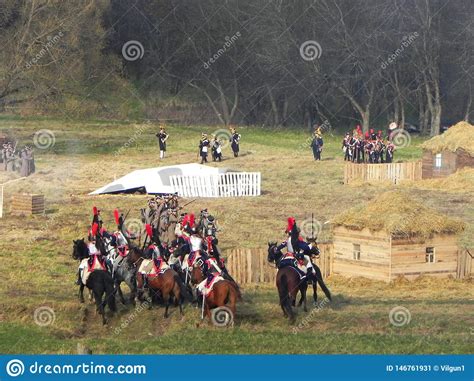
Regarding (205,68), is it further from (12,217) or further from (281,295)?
(281,295)

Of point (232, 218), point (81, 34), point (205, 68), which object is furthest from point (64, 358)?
point (205, 68)

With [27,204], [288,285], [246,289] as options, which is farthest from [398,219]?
[27,204]

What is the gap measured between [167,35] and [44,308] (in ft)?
190

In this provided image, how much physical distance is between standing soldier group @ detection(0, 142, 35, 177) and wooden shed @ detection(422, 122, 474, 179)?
1792 cm

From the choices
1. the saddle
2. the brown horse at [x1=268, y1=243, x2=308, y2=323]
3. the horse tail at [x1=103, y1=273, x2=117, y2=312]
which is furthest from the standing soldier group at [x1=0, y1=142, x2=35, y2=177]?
the saddle

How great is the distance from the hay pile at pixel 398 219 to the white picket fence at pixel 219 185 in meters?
16.3

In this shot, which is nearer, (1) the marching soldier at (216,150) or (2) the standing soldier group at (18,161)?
(2) the standing soldier group at (18,161)

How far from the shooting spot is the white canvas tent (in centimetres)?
4822

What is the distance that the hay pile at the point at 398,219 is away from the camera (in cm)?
3091

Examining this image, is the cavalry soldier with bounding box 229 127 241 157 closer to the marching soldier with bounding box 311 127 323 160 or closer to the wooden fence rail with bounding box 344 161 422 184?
the marching soldier with bounding box 311 127 323 160

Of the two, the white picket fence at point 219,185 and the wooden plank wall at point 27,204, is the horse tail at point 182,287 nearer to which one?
the wooden plank wall at point 27,204

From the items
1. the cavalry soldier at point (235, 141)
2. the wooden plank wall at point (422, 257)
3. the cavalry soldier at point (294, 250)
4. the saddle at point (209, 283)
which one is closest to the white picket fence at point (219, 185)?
the cavalry soldier at point (235, 141)

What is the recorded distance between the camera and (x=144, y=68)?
85625mm

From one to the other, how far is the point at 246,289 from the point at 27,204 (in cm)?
1556
